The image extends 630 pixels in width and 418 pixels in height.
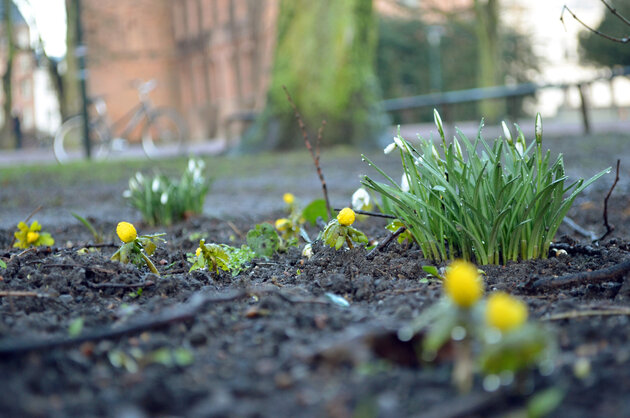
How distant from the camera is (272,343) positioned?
140 centimetres

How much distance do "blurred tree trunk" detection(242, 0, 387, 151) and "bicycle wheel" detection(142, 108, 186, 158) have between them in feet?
9.25

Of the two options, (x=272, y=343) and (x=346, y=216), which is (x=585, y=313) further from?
(x=346, y=216)

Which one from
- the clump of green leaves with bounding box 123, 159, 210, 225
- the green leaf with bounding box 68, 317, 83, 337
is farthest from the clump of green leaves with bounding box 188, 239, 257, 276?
the clump of green leaves with bounding box 123, 159, 210, 225

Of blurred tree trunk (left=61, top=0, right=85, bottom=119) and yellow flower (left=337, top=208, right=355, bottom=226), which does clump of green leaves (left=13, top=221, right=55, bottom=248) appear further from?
blurred tree trunk (left=61, top=0, right=85, bottom=119)

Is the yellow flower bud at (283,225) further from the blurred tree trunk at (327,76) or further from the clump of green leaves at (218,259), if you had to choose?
the blurred tree trunk at (327,76)

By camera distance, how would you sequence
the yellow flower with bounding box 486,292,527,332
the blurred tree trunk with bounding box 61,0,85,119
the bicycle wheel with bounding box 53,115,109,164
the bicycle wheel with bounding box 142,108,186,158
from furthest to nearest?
1. the blurred tree trunk with bounding box 61,0,85,119
2. the bicycle wheel with bounding box 142,108,186,158
3. the bicycle wheel with bounding box 53,115,109,164
4. the yellow flower with bounding box 486,292,527,332

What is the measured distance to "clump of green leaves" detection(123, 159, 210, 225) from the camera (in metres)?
3.92

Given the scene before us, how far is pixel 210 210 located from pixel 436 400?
4.21 metres

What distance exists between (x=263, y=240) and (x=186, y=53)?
32.7m

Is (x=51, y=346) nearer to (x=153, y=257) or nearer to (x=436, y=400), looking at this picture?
(x=436, y=400)

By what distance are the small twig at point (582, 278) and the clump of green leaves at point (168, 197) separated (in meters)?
2.38

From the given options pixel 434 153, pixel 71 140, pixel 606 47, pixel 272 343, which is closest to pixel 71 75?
pixel 71 140

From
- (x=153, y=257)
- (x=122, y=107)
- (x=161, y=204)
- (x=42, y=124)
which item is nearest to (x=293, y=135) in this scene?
(x=161, y=204)

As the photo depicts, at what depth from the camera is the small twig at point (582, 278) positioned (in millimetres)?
1831
